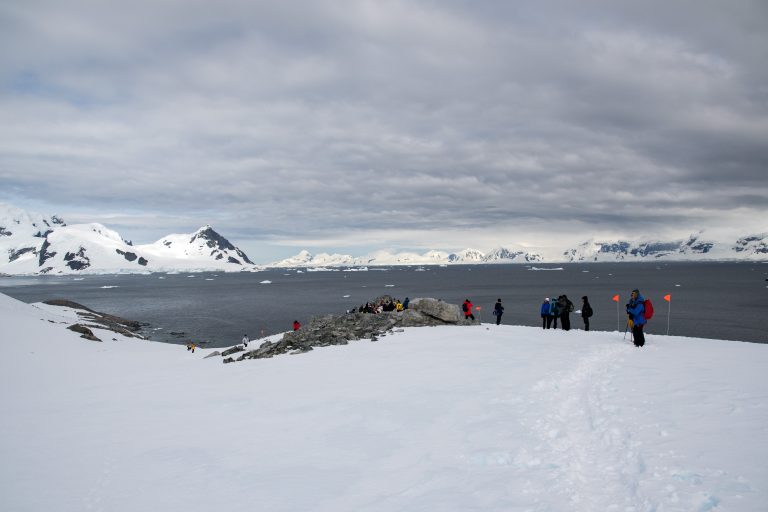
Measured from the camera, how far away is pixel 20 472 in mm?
9523

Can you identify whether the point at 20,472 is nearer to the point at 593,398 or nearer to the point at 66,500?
the point at 66,500

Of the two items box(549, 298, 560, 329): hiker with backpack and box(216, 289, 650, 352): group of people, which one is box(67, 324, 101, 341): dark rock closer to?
box(216, 289, 650, 352): group of people

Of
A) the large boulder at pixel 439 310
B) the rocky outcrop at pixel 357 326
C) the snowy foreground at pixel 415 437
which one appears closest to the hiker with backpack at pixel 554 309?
the rocky outcrop at pixel 357 326

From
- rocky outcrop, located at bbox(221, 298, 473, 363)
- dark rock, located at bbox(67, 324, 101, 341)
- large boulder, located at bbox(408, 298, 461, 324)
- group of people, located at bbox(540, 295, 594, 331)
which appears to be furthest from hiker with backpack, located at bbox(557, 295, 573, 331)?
dark rock, located at bbox(67, 324, 101, 341)

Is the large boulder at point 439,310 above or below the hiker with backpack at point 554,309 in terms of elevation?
below

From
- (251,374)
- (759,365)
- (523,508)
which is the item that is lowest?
(251,374)

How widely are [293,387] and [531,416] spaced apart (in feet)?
26.4

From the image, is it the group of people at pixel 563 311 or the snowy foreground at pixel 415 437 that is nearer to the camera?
the snowy foreground at pixel 415 437

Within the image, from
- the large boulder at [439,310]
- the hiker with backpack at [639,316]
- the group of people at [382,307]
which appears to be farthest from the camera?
the group of people at [382,307]

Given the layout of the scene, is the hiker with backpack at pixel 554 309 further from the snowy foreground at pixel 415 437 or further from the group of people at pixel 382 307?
the group of people at pixel 382 307

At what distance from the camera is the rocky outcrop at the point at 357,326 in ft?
89.9

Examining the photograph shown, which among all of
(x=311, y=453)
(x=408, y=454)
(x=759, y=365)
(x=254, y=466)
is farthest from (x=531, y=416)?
(x=759, y=365)

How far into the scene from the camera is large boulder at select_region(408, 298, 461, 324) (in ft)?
105

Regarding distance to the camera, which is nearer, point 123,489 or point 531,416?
point 123,489
